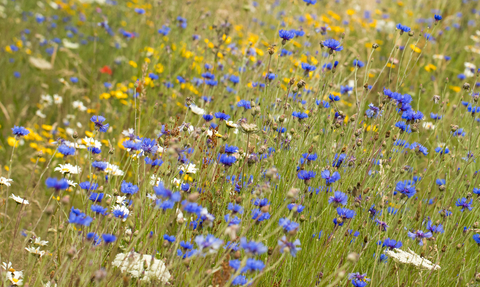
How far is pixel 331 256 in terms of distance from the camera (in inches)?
80.1

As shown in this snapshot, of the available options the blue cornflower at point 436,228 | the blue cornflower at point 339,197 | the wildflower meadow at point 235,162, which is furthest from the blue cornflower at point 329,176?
the blue cornflower at point 436,228

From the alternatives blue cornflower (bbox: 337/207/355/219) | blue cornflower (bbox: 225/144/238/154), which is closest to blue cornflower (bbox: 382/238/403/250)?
blue cornflower (bbox: 337/207/355/219)

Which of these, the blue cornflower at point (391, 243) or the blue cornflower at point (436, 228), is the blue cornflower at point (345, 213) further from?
the blue cornflower at point (436, 228)

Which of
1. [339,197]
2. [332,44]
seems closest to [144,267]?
[339,197]

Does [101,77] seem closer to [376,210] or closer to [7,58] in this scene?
[7,58]

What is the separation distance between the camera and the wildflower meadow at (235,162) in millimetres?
1750

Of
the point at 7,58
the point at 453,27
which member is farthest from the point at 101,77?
the point at 453,27

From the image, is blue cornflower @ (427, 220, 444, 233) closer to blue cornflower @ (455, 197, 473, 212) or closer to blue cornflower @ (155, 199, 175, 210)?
blue cornflower @ (455, 197, 473, 212)

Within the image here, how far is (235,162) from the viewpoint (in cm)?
219

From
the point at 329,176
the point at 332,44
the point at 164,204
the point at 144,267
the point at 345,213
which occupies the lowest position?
the point at 144,267

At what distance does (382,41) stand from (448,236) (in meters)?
4.24

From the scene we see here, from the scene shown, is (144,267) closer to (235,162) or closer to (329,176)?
(235,162)

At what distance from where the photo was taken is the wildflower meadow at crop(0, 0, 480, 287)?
1.75 meters

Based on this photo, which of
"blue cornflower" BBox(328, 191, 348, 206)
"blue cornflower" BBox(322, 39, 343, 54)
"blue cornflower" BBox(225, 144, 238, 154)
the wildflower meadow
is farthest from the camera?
"blue cornflower" BBox(322, 39, 343, 54)
